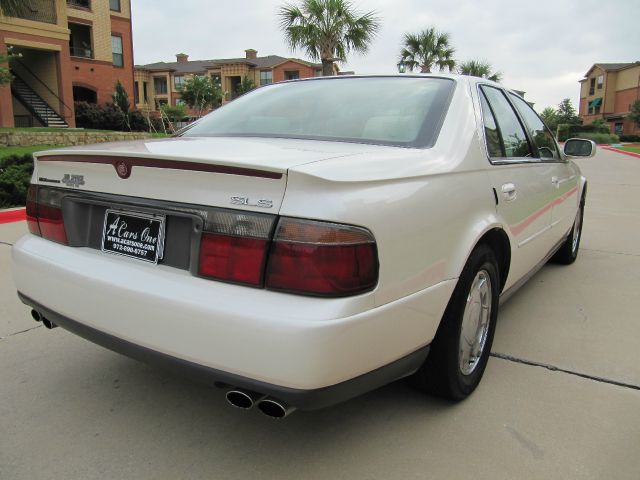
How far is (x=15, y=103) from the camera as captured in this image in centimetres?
2448

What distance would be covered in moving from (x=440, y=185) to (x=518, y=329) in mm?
1790

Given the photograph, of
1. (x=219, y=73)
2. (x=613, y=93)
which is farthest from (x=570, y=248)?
(x=613, y=93)

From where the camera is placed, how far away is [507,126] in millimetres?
3285

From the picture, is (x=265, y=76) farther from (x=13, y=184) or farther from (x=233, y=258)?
(x=233, y=258)

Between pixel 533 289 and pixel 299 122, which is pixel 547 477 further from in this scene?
pixel 533 289

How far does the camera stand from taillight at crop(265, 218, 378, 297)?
172 cm

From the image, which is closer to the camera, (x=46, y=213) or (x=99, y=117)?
(x=46, y=213)

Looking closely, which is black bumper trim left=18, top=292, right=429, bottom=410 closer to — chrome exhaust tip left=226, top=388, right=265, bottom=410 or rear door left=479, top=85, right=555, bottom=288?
chrome exhaust tip left=226, top=388, right=265, bottom=410

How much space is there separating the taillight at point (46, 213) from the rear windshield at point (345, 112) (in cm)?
81

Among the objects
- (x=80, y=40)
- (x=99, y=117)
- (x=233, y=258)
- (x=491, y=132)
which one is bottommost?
(x=233, y=258)

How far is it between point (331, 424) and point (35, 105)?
26.2m

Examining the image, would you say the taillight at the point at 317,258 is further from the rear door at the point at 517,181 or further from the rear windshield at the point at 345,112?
the rear door at the point at 517,181

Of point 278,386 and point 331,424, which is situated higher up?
point 278,386

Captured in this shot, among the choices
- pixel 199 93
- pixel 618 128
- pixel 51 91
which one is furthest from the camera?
pixel 618 128
